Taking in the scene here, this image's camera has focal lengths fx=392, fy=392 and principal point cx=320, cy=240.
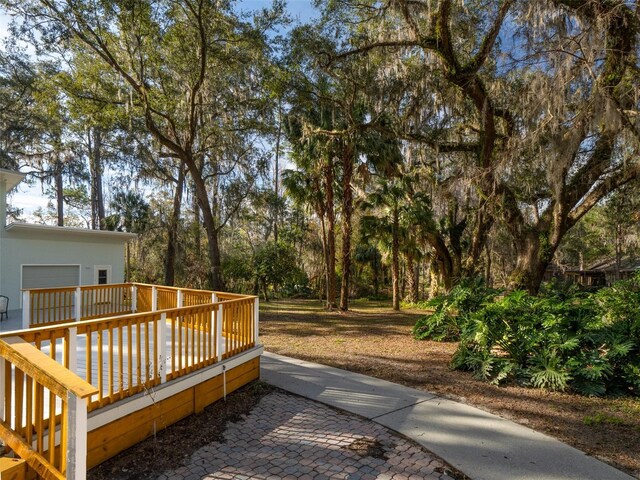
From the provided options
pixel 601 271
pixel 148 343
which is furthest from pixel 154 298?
pixel 601 271

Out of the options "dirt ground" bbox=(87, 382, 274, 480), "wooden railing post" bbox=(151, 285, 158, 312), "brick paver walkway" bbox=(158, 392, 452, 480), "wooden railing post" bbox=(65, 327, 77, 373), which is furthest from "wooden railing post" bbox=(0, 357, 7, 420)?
"wooden railing post" bbox=(151, 285, 158, 312)

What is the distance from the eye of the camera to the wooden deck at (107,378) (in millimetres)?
2334

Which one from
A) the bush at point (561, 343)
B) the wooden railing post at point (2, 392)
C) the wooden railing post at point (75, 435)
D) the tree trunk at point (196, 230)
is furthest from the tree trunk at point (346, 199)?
the wooden railing post at point (75, 435)

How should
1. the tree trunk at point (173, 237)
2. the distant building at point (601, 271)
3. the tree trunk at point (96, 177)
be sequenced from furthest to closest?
the distant building at point (601, 271), the tree trunk at point (96, 177), the tree trunk at point (173, 237)

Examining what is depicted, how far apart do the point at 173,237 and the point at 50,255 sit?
246 inches

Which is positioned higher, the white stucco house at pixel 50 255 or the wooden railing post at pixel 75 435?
the white stucco house at pixel 50 255

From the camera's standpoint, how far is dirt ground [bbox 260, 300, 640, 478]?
145 inches

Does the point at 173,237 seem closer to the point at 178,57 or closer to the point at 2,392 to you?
the point at 178,57

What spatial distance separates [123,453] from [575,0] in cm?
996

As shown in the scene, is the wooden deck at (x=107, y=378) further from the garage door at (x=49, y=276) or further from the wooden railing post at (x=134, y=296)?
the garage door at (x=49, y=276)

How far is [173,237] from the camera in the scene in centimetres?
1758

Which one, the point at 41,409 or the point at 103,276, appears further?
the point at 103,276

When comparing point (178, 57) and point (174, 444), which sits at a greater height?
point (178, 57)

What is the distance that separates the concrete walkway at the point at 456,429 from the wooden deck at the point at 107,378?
1.11 meters
